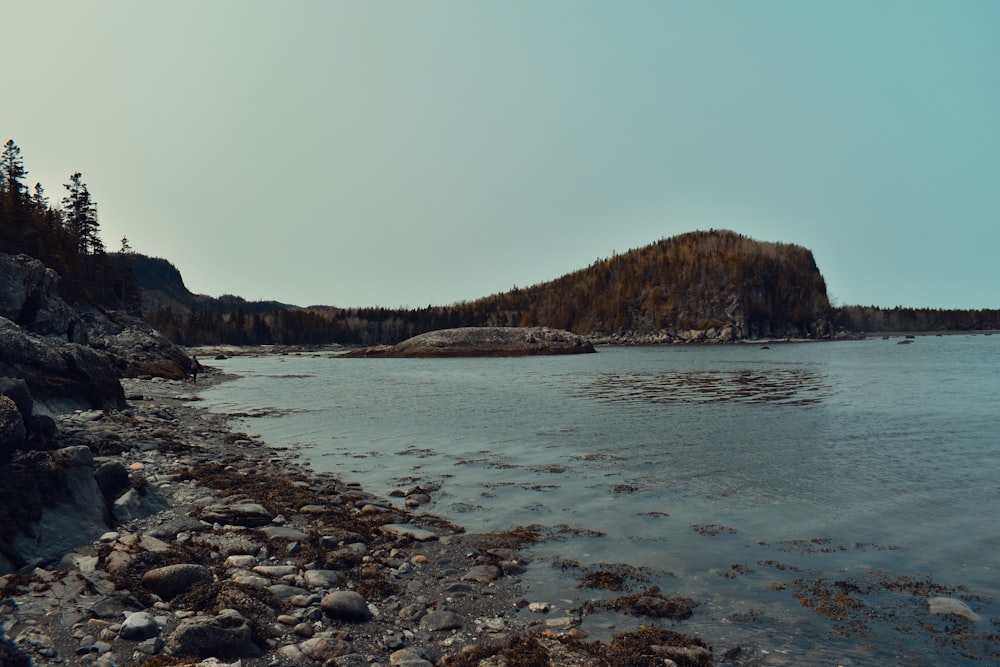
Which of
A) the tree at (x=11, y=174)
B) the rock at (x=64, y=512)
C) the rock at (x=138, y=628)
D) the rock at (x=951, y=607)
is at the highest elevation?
the tree at (x=11, y=174)

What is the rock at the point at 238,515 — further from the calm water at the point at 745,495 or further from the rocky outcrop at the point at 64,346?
the rocky outcrop at the point at 64,346

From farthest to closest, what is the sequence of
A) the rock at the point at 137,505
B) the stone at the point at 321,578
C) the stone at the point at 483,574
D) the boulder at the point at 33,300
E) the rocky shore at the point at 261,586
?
the boulder at the point at 33,300
the rock at the point at 137,505
the stone at the point at 483,574
the stone at the point at 321,578
the rocky shore at the point at 261,586

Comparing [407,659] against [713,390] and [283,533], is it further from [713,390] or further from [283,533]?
[713,390]

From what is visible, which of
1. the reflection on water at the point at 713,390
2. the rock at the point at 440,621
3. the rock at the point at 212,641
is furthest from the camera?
the reflection on water at the point at 713,390

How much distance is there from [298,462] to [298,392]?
27.2 metres

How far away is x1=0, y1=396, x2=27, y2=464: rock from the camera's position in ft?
30.7

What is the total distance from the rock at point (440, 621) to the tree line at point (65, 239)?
7057cm

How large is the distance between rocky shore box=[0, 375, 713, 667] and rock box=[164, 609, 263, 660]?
0.01 m

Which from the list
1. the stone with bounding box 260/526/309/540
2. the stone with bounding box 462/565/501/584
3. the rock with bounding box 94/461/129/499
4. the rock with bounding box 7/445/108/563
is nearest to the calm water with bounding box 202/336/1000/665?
the stone with bounding box 462/565/501/584

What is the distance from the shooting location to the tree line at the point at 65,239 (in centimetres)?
6538

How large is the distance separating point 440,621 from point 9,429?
8.17 metres

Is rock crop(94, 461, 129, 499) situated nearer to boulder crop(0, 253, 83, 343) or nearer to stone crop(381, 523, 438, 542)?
stone crop(381, 523, 438, 542)

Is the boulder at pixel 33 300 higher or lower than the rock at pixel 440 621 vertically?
higher

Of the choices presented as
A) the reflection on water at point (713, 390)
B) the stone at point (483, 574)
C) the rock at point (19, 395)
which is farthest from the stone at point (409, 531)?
the reflection on water at point (713, 390)
